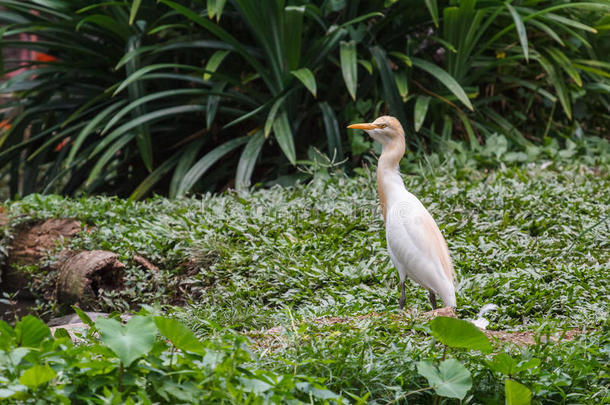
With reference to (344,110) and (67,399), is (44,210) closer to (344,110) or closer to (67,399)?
(344,110)

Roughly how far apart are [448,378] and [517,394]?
7.1 inches

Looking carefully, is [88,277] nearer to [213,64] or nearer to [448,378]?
[213,64]

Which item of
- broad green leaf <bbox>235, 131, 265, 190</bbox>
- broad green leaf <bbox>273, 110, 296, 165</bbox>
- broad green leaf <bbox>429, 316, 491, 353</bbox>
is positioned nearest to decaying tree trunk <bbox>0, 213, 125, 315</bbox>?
broad green leaf <bbox>235, 131, 265, 190</bbox>

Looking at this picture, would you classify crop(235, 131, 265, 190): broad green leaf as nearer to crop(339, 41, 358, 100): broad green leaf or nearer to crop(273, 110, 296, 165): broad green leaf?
crop(273, 110, 296, 165): broad green leaf

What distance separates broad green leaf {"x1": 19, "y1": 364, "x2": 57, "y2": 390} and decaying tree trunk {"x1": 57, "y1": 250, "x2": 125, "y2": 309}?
206cm

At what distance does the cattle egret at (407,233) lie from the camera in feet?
8.16

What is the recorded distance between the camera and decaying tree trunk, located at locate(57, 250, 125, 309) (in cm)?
350

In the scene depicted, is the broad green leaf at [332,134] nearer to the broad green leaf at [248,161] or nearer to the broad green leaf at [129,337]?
the broad green leaf at [248,161]

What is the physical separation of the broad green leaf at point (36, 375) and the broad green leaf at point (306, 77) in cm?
329

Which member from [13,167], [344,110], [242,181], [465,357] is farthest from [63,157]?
[465,357]

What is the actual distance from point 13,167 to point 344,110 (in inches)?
114

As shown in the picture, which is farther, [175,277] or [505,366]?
[175,277]

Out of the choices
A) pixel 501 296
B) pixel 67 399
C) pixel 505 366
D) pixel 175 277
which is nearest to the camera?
pixel 67 399

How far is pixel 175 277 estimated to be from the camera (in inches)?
141
